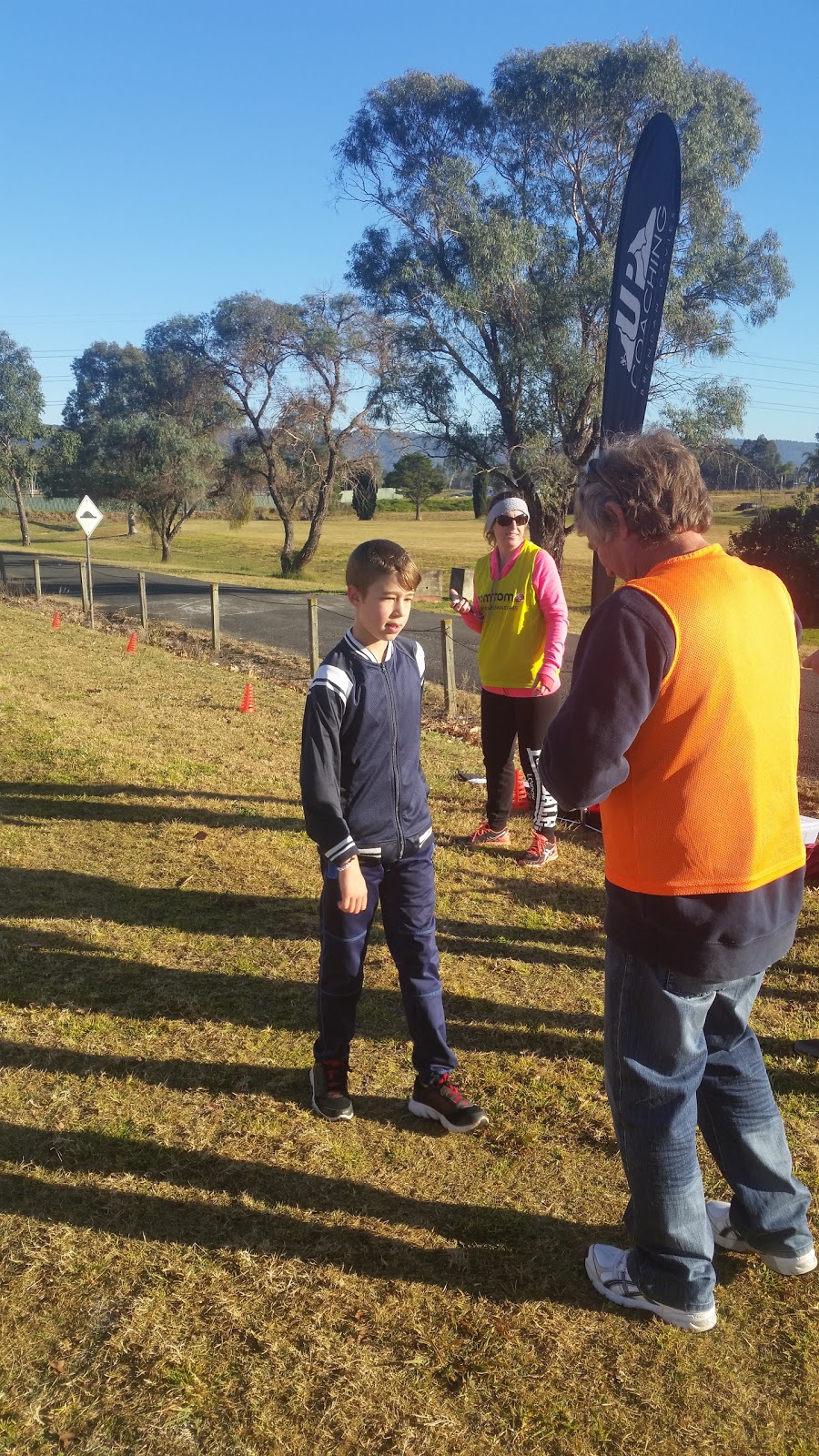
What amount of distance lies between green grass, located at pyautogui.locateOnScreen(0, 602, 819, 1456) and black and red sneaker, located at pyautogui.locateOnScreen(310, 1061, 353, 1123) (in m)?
0.06

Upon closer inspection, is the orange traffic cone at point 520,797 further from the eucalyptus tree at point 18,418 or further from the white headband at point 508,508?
the eucalyptus tree at point 18,418

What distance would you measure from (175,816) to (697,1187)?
479 cm

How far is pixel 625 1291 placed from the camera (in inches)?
98.0

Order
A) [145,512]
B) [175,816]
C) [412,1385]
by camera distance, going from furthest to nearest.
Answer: [145,512] < [175,816] < [412,1385]

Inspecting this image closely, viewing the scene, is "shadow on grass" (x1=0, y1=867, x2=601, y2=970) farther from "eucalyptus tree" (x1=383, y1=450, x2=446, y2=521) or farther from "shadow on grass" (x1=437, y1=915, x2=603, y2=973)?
"eucalyptus tree" (x1=383, y1=450, x2=446, y2=521)

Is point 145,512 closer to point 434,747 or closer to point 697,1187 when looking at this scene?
point 434,747

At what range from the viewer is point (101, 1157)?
10.2 feet

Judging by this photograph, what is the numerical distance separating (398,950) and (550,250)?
88.3ft

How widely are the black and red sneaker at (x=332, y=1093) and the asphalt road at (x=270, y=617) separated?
6.16m

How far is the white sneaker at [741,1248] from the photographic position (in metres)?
2.54

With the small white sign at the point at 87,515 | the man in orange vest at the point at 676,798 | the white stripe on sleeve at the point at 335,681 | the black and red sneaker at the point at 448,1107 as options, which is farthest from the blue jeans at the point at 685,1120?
the small white sign at the point at 87,515

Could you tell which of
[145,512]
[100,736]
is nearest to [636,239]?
[100,736]

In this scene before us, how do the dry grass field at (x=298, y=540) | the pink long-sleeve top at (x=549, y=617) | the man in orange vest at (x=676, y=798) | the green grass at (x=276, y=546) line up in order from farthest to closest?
the green grass at (x=276, y=546) < the dry grass field at (x=298, y=540) < the pink long-sleeve top at (x=549, y=617) < the man in orange vest at (x=676, y=798)

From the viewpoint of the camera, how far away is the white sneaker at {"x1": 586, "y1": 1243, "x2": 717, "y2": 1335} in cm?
234
